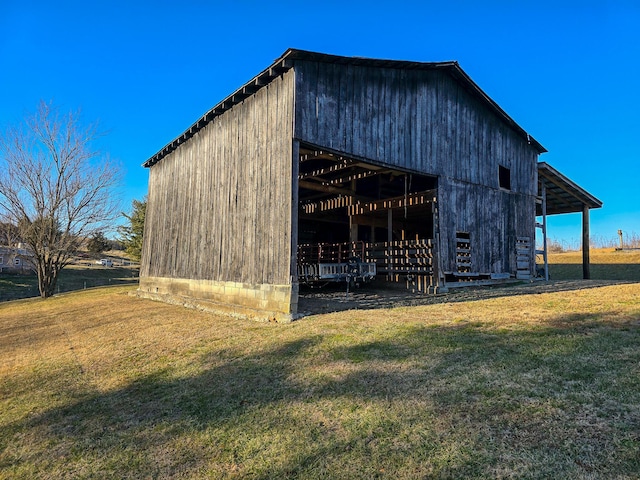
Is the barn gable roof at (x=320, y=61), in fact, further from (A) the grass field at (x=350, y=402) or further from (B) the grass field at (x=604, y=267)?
(B) the grass field at (x=604, y=267)

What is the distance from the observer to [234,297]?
452 inches

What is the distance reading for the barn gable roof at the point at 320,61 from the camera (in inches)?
392

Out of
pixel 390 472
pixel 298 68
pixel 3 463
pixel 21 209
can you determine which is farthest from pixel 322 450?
pixel 21 209

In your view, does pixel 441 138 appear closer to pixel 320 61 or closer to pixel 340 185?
pixel 320 61

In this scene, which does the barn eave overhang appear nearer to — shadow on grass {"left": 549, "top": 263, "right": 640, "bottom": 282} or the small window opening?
the small window opening

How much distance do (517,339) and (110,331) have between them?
9564 millimetres

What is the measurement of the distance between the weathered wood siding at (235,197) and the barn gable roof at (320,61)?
8.5 inches

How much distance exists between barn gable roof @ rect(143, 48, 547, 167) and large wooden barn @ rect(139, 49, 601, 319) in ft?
0.15

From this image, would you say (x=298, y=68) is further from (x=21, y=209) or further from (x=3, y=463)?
(x=21, y=209)

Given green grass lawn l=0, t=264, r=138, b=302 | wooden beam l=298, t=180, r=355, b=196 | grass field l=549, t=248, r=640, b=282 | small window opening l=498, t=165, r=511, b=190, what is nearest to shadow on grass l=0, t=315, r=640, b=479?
wooden beam l=298, t=180, r=355, b=196

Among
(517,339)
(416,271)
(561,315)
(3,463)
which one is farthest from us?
(416,271)

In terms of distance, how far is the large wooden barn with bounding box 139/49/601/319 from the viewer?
33.4 ft

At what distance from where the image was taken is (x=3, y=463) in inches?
149

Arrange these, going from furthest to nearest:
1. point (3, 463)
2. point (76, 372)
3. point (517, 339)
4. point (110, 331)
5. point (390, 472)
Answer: point (110, 331) → point (76, 372) → point (517, 339) → point (3, 463) → point (390, 472)
